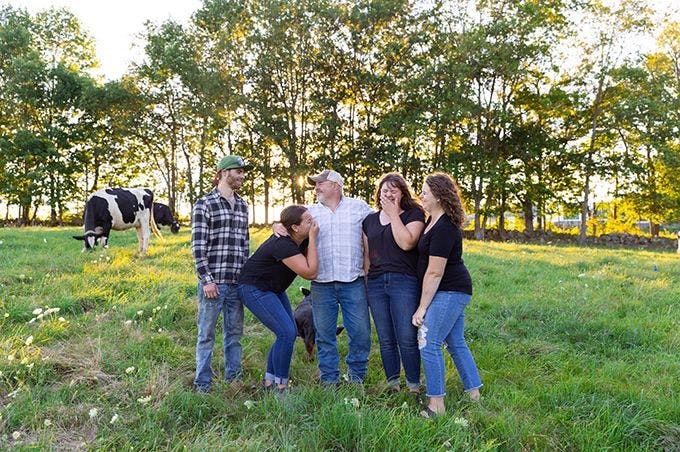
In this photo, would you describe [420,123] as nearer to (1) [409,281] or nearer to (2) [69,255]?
(2) [69,255]

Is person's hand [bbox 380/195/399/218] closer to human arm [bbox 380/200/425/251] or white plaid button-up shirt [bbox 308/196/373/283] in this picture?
human arm [bbox 380/200/425/251]

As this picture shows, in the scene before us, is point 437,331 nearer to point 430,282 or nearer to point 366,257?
point 430,282

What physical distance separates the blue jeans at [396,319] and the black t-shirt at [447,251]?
0.20 meters

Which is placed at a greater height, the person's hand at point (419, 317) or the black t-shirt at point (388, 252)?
the black t-shirt at point (388, 252)

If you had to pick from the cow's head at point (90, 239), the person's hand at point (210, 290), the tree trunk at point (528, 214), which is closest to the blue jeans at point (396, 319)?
the person's hand at point (210, 290)

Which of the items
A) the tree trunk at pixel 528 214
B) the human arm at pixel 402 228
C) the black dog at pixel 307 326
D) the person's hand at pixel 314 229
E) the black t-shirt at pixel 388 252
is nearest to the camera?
the human arm at pixel 402 228

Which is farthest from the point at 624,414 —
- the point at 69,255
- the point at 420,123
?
the point at 420,123

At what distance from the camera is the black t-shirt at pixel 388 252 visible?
13.8ft

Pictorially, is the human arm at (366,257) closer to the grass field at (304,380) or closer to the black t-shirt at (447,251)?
the black t-shirt at (447,251)

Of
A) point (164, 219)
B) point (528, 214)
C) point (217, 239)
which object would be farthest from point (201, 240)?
point (528, 214)

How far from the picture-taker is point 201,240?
A: 4492 millimetres

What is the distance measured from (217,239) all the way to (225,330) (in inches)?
35.2

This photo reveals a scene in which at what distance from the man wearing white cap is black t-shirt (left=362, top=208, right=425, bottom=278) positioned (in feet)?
0.58

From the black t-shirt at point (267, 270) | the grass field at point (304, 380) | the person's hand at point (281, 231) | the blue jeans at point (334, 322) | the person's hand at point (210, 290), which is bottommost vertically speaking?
the grass field at point (304, 380)
